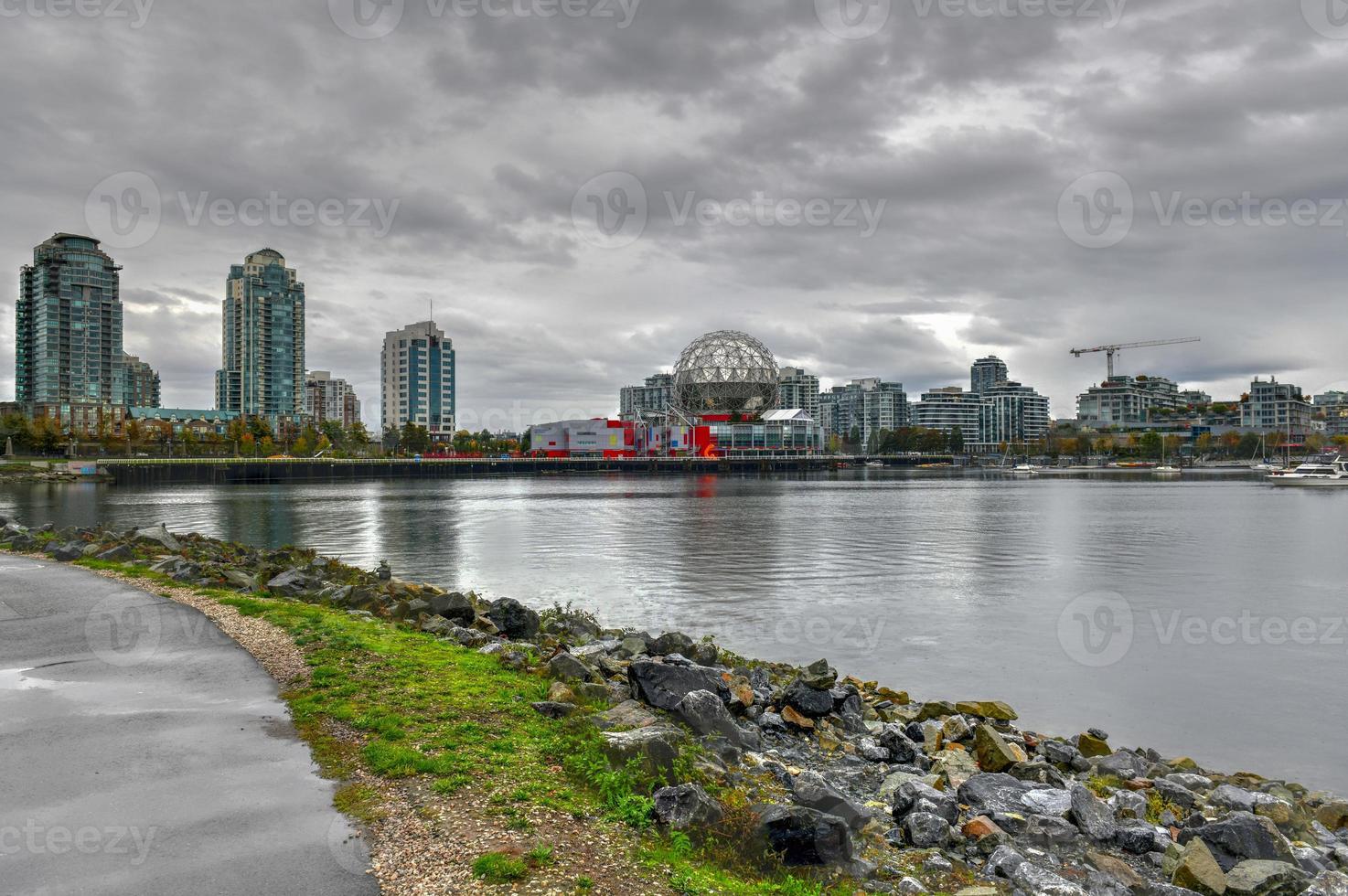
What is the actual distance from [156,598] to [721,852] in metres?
16.4

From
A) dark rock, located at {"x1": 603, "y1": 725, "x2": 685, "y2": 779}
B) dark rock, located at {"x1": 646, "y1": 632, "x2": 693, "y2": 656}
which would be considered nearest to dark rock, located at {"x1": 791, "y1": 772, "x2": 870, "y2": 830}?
dark rock, located at {"x1": 603, "y1": 725, "x2": 685, "y2": 779}

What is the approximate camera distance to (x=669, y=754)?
8961mm

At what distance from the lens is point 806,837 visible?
7.69 metres

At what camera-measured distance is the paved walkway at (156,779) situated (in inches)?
251

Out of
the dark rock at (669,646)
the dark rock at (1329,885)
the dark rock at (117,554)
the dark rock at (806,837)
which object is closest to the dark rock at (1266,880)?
the dark rock at (1329,885)

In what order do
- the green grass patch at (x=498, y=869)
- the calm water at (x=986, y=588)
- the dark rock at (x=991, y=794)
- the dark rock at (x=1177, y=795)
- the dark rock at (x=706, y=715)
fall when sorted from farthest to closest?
the calm water at (x=986, y=588), the dark rock at (x=706, y=715), the dark rock at (x=1177, y=795), the dark rock at (x=991, y=794), the green grass patch at (x=498, y=869)

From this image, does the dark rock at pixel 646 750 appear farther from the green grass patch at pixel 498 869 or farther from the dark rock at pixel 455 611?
the dark rock at pixel 455 611

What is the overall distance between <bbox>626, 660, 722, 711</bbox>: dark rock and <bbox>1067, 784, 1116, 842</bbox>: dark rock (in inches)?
201

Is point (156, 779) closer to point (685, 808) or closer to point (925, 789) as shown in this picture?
point (685, 808)

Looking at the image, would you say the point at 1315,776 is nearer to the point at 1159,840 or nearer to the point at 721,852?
the point at 1159,840

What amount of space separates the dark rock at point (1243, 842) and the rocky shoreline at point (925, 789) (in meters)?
0.02

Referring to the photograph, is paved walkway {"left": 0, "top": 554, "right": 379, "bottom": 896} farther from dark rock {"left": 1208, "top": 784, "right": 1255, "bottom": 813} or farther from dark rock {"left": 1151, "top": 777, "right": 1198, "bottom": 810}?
dark rock {"left": 1208, "top": 784, "right": 1255, "bottom": 813}

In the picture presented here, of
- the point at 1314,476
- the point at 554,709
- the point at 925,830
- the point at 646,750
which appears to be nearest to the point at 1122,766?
the point at 925,830

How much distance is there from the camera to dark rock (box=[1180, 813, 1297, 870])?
8.98 m
